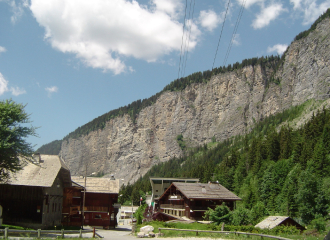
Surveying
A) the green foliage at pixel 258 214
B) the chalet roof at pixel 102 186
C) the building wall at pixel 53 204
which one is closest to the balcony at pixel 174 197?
the chalet roof at pixel 102 186

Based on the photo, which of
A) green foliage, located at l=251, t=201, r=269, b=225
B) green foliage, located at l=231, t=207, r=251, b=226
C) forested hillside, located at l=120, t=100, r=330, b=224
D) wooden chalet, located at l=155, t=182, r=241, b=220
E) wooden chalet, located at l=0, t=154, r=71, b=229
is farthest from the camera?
forested hillside, located at l=120, t=100, r=330, b=224

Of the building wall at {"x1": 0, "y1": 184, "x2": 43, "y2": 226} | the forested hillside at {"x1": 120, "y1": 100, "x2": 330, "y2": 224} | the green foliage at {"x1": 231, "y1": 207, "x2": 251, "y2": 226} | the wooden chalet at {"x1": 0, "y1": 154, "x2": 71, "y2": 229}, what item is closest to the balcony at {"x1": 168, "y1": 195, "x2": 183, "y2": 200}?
the green foliage at {"x1": 231, "y1": 207, "x2": 251, "y2": 226}

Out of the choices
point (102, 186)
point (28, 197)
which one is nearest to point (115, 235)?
point (28, 197)

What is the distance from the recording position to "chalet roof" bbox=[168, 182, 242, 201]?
5403 centimetres

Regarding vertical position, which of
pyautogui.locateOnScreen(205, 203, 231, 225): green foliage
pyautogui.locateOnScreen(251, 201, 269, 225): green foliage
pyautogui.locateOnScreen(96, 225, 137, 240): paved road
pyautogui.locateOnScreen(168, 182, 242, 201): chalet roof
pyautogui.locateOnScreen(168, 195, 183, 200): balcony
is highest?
pyautogui.locateOnScreen(168, 182, 242, 201): chalet roof

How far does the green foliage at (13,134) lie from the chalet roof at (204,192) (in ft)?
96.6

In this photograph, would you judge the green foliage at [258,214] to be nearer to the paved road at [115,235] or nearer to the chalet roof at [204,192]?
the chalet roof at [204,192]

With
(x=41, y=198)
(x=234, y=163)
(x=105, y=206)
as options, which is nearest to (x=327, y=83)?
(x=234, y=163)

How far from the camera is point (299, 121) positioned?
143 m

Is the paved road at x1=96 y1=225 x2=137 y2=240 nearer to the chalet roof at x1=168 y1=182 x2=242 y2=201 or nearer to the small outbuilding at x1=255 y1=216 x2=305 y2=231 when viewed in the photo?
the chalet roof at x1=168 y1=182 x2=242 y2=201

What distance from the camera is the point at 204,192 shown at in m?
55.4

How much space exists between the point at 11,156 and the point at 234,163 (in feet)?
306

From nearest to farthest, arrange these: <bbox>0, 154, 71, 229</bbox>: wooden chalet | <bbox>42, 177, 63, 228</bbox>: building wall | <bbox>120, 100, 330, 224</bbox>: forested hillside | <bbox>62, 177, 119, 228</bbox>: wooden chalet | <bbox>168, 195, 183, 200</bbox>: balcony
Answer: <bbox>0, 154, 71, 229</bbox>: wooden chalet → <bbox>42, 177, 63, 228</bbox>: building wall → <bbox>62, 177, 119, 228</bbox>: wooden chalet → <bbox>168, 195, 183, 200</bbox>: balcony → <bbox>120, 100, 330, 224</bbox>: forested hillside

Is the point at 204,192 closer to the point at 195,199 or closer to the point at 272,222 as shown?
the point at 195,199
